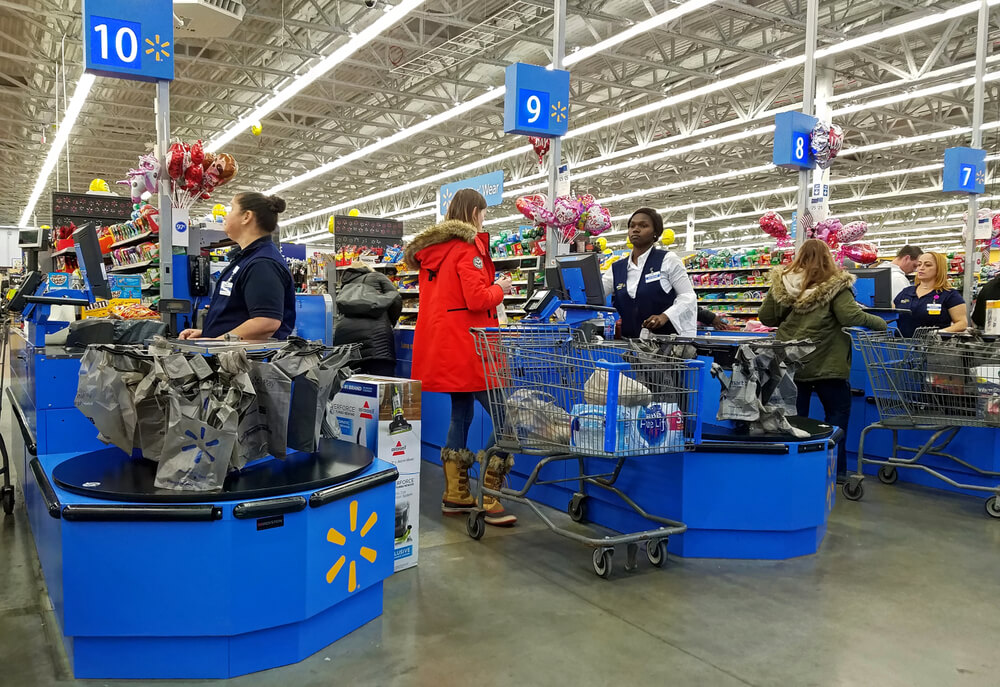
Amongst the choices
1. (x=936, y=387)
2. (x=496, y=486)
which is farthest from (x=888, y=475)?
(x=496, y=486)

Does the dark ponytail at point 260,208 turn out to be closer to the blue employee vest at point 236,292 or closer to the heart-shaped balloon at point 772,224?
the blue employee vest at point 236,292

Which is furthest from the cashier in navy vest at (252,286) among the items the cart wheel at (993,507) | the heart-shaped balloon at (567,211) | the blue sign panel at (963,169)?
the blue sign panel at (963,169)

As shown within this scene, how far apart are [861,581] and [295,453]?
7.68 ft

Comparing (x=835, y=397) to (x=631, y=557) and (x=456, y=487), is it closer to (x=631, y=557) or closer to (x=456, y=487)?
(x=631, y=557)

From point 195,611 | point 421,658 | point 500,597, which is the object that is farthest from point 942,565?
point 195,611

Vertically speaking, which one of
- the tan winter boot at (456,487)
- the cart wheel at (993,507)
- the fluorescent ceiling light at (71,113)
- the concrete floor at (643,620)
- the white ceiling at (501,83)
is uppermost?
the white ceiling at (501,83)

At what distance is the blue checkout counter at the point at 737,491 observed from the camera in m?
3.26

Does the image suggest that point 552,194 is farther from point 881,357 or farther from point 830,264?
point 881,357

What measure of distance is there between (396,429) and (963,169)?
761cm

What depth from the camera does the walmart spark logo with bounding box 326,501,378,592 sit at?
2.28 m

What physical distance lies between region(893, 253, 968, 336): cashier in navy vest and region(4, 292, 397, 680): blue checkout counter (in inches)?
190

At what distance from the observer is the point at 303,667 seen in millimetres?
2225

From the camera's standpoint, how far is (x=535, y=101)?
5.57 m

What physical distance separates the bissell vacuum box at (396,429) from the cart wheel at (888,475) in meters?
3.39
